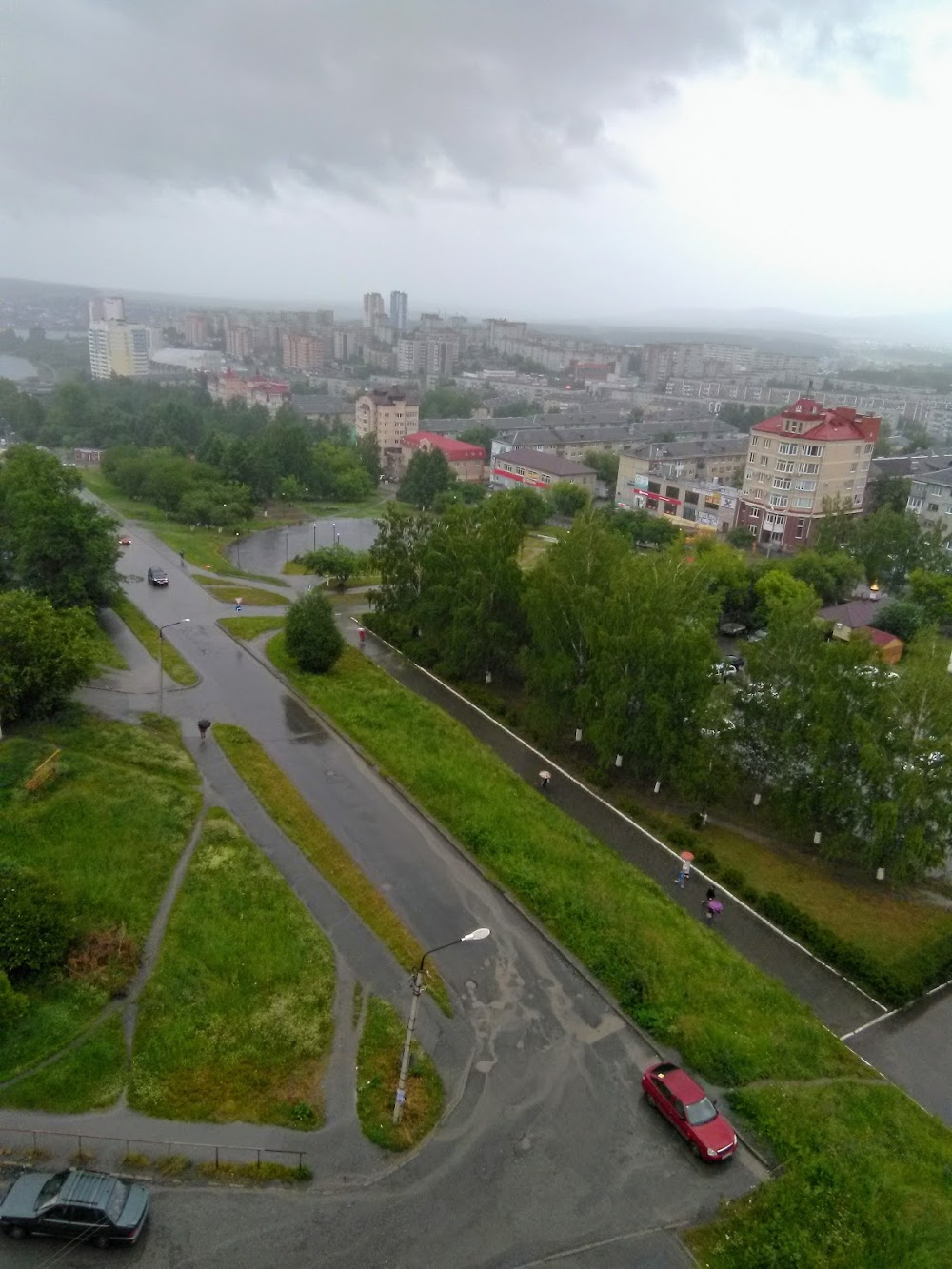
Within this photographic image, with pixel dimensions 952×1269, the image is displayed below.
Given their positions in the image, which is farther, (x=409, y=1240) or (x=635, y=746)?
(x=635, y=746)

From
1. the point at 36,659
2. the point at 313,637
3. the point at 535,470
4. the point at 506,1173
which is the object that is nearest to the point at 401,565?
the point at 313,637

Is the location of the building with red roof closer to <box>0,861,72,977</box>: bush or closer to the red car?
<box>0,861,72,977</box>: bush

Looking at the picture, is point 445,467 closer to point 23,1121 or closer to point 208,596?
point 208,596

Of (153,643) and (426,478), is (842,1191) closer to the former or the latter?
(153,643)

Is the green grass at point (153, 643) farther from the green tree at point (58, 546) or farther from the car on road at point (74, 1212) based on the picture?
the car on road at point (74, 1212)

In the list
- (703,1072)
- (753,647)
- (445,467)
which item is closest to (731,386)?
(445,467)

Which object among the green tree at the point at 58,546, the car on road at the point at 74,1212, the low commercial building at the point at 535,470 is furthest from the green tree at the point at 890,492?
the car on road at the point at 74,1212
